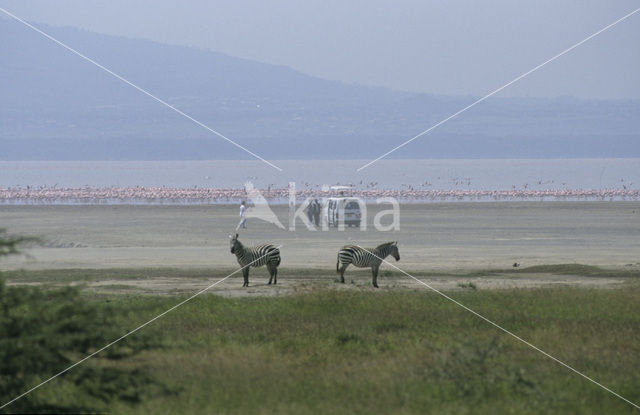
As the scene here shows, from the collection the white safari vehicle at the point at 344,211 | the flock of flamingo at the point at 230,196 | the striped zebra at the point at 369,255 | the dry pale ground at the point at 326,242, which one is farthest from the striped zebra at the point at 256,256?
the flock of flamingo at the point at 230,196

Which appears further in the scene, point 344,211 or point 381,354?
point 344,211

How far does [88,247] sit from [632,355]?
104 feet

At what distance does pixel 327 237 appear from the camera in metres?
50.3

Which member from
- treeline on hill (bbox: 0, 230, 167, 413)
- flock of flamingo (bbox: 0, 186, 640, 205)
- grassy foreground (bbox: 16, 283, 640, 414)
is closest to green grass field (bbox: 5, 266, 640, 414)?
grassy foreground (bbox: 16, 283, 640, 414)

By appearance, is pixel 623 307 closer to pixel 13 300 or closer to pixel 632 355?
pixel 632 355

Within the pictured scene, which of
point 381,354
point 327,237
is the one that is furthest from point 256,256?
point 327,237

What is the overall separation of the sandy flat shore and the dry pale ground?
0.04m

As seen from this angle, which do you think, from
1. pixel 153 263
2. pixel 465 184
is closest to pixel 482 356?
pixel 153 263

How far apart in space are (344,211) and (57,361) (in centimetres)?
4145

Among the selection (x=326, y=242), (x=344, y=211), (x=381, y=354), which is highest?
(x=344, y=211)

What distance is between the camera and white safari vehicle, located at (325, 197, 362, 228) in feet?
185

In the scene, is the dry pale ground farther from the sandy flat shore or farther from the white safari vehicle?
the white safari vehicle

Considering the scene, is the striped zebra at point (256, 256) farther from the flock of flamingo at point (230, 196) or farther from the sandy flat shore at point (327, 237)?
the flock of flamingo at point (230, 196)

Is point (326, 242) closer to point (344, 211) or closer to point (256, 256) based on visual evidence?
point (344, 211)
